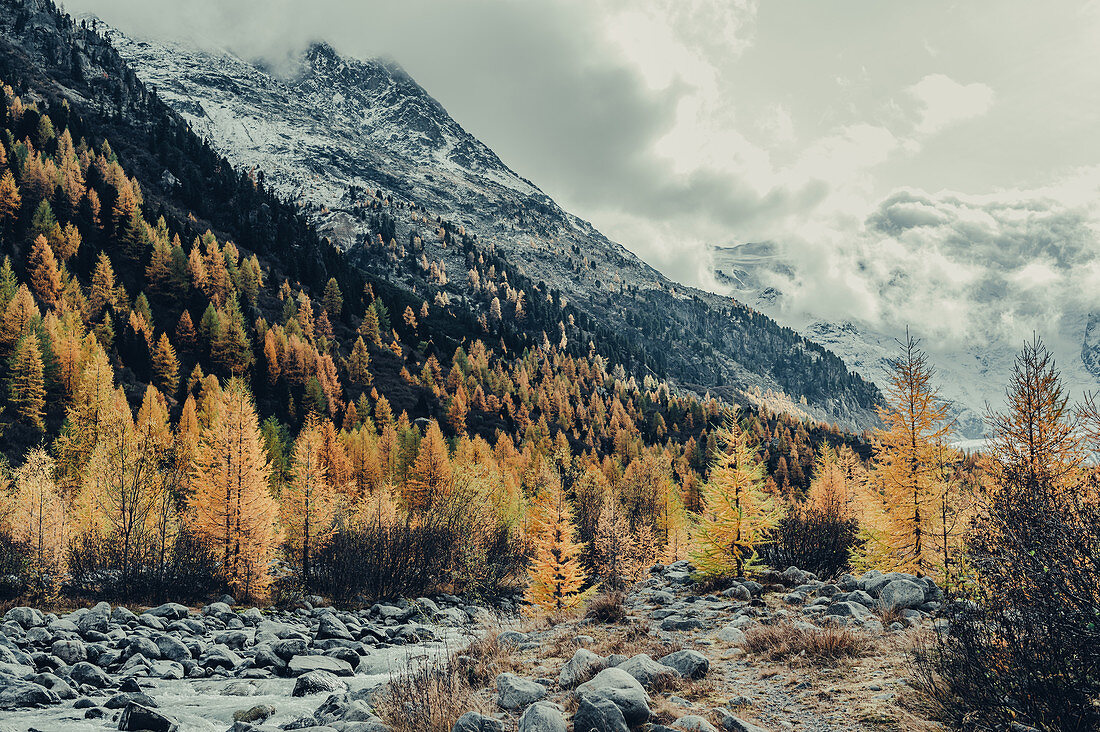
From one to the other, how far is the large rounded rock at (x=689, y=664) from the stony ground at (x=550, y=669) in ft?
0.11

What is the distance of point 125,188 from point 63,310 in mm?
51085

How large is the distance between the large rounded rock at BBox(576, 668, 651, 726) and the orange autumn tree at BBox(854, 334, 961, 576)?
20.2 m

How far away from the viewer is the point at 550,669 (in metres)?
10.8

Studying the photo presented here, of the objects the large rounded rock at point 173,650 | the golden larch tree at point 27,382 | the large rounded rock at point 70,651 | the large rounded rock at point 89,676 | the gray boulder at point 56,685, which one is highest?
the golden larch tree at point 27,382

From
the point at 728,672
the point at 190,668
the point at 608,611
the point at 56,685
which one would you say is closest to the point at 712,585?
the point at 608,611

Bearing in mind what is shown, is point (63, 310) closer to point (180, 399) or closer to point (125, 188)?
point (180, 399)

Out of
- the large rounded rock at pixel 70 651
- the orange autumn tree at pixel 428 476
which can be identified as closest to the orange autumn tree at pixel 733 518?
the large rounded rock at pixel 70 651

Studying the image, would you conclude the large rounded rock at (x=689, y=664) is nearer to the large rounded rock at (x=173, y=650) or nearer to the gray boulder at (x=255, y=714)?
the gray boulder at (x=255, y=714)

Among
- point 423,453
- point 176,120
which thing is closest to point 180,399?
point 423,453

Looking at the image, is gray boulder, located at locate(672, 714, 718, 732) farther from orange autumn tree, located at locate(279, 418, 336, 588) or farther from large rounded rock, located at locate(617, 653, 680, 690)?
orange autumn tree, located at locate(279, 418, 336, 588)

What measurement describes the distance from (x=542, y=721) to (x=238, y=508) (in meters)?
32.4

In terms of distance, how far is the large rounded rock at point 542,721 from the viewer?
6.46 metres

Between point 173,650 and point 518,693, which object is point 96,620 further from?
point 518,693

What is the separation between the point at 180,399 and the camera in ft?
266
